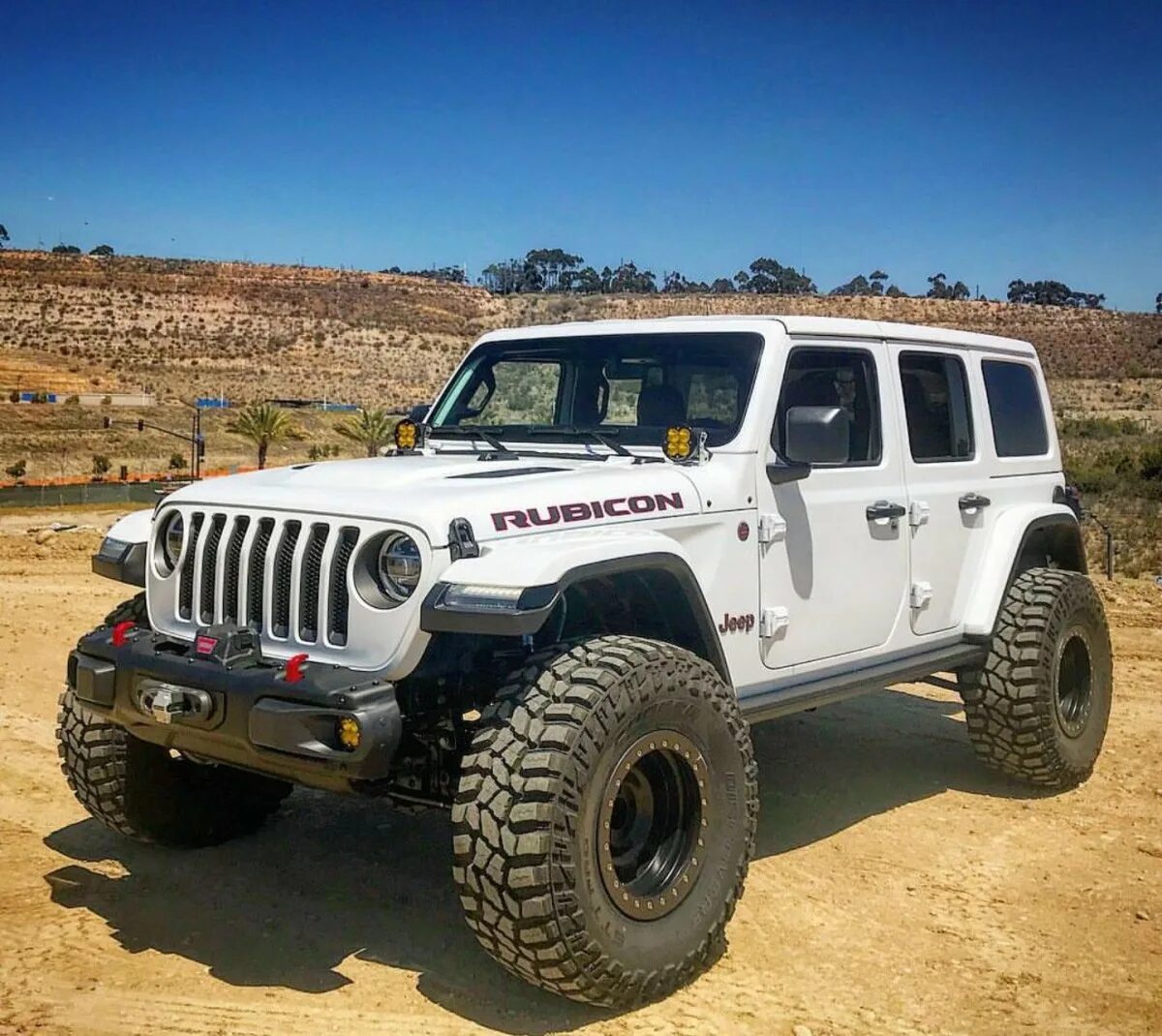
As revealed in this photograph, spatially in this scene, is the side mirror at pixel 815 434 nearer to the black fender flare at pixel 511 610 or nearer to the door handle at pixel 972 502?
the black fender flare at pixel 511 610

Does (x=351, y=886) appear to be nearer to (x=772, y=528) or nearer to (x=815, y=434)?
(x=772, y=528)

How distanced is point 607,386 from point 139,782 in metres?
2.45

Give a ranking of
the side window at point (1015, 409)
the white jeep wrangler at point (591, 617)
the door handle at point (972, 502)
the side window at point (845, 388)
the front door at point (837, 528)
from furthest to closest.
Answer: the side window at point (1015, 409), the door handle at point (972, 502), the side window at point (845, 388), the front door at point (837, 528), the white jeep wrangler at point (591, 617)

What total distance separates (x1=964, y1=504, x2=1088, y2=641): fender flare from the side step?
0.13 metres

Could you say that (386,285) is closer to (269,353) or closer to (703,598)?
(269,353)

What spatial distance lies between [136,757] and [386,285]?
81.3 meters

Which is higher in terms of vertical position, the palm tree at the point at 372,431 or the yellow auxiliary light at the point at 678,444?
the yellow auxiliary light at the point at 678,444

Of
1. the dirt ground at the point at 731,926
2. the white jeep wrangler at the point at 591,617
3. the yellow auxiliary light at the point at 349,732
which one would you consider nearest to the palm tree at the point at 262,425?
the dirt ground at the point at 731,926

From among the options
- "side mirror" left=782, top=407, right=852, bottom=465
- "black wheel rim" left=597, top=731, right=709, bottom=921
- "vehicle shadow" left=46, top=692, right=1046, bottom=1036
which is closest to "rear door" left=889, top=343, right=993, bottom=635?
"side mirror" left=782, top=407, right=852, bottom=465

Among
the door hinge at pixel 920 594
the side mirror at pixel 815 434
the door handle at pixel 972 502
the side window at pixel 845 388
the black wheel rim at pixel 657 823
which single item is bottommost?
the black wheel rim at pixel 657 823

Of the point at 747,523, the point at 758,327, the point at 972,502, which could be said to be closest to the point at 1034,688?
the point at 972,502

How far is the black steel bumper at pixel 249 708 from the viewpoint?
3.62 metres

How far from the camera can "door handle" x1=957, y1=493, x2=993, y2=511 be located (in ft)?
19.5

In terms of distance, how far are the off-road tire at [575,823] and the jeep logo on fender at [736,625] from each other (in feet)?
1.58
